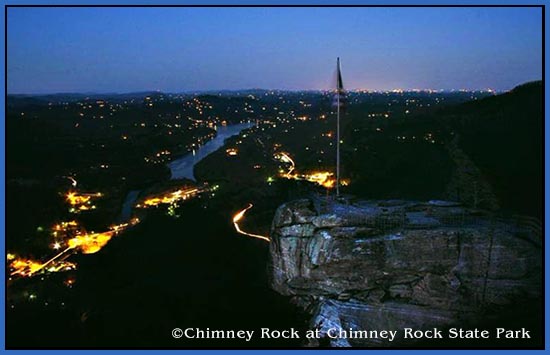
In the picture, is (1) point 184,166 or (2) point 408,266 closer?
(2) point 408,266

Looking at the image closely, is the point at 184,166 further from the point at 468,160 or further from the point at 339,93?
the point at 339,93

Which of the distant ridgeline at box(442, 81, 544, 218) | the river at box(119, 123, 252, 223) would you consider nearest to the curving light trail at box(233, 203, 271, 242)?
the distant ridgeline at box(442, 81, 544, 218)

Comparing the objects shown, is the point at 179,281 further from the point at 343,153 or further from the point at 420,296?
the point at 343,153

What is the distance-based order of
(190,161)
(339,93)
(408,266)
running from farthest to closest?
(190,161) → (339,93) → (408,266)

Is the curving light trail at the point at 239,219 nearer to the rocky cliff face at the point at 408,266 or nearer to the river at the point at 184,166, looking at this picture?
the rocky cliff face at the point at 408,266

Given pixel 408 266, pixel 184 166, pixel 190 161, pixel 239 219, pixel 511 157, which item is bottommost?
pixel 239 219

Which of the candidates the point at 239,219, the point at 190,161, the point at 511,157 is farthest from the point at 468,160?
the point at 190,161

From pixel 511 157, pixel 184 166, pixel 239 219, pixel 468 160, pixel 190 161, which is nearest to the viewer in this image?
pixel 511 157

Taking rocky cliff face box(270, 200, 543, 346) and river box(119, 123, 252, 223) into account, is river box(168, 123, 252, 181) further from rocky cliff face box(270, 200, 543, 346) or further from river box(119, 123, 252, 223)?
rocky cliff face box(270, 200, 543, 346)

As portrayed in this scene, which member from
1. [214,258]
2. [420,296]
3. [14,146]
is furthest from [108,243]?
[14,146]
